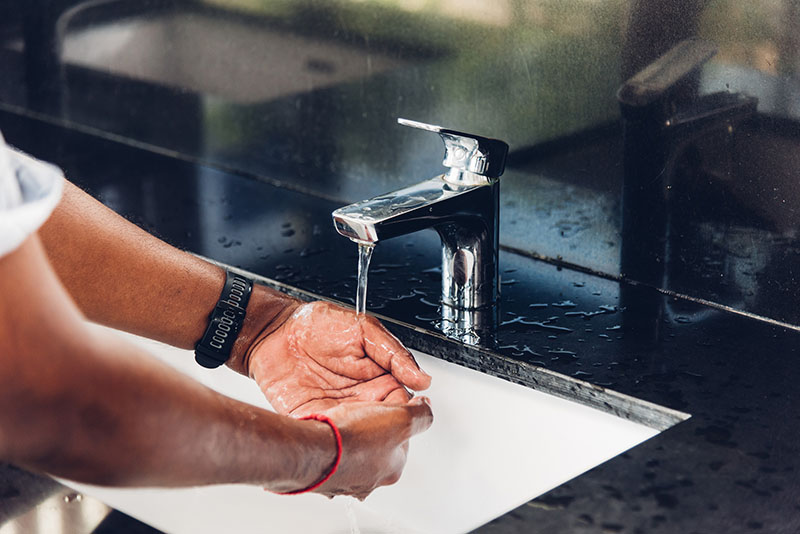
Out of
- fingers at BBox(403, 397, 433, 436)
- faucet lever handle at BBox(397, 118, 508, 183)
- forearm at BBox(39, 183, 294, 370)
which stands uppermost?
faucet lever handle at BBox(397, 118, 508, 183)

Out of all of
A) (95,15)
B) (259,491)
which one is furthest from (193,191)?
(259,491)

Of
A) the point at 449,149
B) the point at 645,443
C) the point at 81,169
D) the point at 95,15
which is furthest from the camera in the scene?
the point at 95,15

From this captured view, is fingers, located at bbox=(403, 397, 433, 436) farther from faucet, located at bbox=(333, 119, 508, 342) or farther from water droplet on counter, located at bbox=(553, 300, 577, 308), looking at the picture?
water droplet on counter, located at bbox=(553, 300, 577, 308)

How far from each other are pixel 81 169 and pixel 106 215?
0.57 meters

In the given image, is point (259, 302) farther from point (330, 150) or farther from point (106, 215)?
point (330, 150)

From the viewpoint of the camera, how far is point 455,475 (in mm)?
1110

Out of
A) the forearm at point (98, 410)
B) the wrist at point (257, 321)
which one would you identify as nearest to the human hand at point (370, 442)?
the forearm at point (98, 410)

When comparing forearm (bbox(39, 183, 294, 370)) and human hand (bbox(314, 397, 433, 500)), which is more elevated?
forearm (bbox(39, 183, 294, 370))

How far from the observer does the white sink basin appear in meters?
1.03

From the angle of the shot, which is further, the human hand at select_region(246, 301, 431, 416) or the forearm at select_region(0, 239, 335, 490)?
the human hand at select_region(246, 301, 431, 416)

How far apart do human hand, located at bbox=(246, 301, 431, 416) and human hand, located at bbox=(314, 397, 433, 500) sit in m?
0.09

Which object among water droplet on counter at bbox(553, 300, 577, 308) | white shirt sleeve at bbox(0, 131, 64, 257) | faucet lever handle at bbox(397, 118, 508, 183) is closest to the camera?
white shirt sleeve at bbox(0, 131, 64, 257)

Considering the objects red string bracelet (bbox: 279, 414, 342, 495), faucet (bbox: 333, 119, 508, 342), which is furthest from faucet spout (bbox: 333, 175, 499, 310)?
red string bracelet (bbox: 279, 414, 342, 495)

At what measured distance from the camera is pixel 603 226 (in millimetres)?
1239
